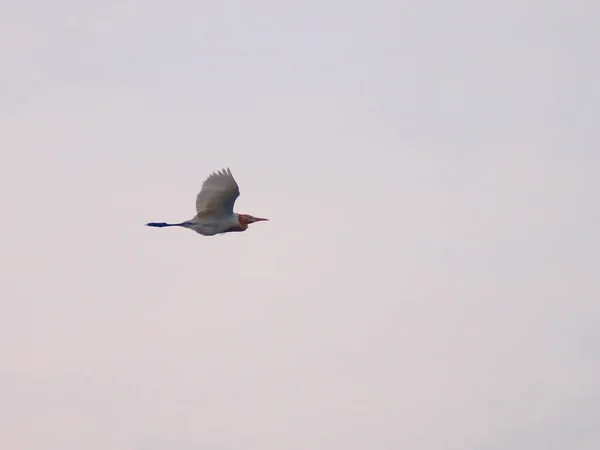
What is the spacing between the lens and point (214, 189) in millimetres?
78812

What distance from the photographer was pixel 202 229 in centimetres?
7969

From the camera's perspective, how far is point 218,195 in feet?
259

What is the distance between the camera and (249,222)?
81.4 metres

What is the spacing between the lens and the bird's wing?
78438mm

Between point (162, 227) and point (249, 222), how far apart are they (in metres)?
3.19

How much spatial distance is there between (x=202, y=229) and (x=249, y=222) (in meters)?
2.23

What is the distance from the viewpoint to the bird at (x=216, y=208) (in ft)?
258

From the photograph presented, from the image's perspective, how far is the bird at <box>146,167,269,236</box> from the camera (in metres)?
78.6

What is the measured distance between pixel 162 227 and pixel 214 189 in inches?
87.5

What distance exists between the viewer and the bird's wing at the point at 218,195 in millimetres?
78438

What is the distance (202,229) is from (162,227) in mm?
1261

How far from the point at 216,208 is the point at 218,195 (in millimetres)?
555

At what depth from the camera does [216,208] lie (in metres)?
79.3
